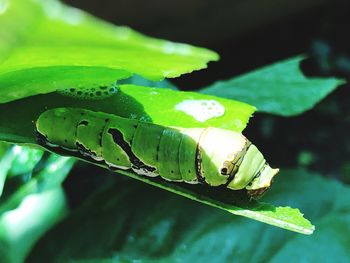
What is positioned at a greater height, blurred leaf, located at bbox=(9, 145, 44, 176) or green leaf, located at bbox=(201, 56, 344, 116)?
green leaf, located at bbox=(201, 56, 344, 116)

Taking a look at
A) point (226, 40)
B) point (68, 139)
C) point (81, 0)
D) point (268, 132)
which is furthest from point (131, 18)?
point (68, 139)

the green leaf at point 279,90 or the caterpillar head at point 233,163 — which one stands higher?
the caterpillar head at point 233,163

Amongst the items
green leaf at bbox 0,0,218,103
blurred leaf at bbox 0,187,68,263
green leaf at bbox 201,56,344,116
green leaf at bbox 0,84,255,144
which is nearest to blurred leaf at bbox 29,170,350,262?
blurred leaf at bbox 0,187,68,263

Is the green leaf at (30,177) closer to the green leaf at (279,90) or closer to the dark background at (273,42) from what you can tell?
the green leaf at (279,90)

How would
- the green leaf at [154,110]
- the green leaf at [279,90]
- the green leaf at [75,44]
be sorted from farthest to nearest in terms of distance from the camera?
the green leaf at [279,90] < the green leaf at [154,110] < the green leaf at [75,44]

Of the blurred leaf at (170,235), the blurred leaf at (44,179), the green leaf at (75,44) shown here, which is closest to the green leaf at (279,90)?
the blurred leaf at (170,235)

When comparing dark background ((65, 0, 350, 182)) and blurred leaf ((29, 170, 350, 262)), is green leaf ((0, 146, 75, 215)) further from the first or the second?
dark background ((65, 0, 350, 182))
